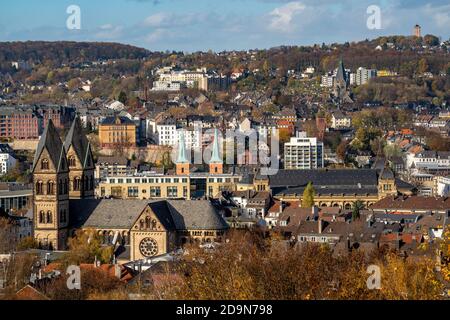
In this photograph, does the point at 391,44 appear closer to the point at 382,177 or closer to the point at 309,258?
the point at 382,177

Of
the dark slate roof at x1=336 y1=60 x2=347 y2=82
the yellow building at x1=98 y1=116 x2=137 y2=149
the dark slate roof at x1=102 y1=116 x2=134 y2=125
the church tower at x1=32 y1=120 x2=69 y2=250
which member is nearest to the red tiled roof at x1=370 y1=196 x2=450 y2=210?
the church tower at x1=32 y1=120 x2=69 y2=250

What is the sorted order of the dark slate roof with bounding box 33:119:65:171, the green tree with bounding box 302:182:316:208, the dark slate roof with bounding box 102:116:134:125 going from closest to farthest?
1. the dark slate roof with bounding box 33:119:65:171
2. the green tree with bounding box 302:182:316:208
3. the dark slate roof with bounding box 102:116:134:125

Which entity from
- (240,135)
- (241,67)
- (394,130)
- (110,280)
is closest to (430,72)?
(241,67)

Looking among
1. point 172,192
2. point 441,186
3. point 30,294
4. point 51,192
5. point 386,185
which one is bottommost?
point 441,186

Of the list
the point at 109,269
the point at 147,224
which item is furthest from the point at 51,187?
the point at 109,269

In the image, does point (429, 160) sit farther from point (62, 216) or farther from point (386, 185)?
point (62, 216)

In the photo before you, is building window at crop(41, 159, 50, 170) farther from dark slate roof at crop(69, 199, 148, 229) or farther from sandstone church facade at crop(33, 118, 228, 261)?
dark slate roof at crop(69, 199, 148, 229)
